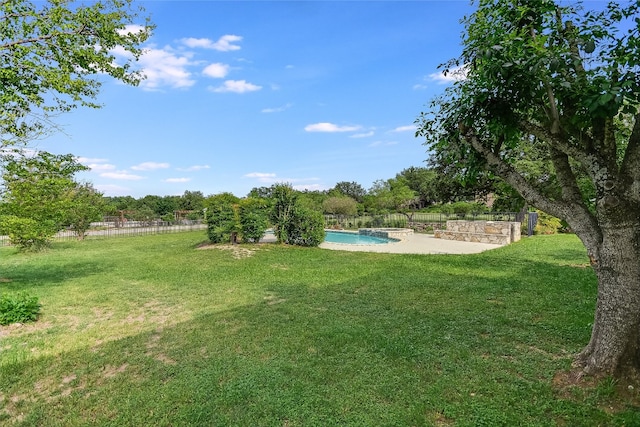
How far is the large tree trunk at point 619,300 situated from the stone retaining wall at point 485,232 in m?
14.2

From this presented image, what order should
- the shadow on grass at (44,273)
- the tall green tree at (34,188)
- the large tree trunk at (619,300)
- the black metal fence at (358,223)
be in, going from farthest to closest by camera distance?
1. the black metal fence at (358,223)
2. the shadow on grass at (44,273)
3. the tall green tree at (34,188)
4. the large tree trunk at (619,300)

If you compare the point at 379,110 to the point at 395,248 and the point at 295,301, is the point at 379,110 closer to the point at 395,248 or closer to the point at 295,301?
the point at 395,248

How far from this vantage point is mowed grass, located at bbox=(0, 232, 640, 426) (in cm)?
272

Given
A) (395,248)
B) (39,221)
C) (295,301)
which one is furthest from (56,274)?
(395,248)

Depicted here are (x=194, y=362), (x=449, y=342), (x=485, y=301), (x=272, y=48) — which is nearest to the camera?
(x=194, y=362)

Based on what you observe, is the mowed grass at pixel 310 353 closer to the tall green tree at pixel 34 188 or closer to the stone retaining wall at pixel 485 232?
the tall green tree at pixel 34 188

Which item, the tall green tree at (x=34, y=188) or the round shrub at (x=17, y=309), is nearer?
the round shrub at (x=17, y=309)

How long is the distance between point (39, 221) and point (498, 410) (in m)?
9.87

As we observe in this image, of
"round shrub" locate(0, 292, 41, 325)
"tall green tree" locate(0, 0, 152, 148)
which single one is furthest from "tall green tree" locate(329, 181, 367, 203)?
"round shrub" locate(0, 292, 41, 325)

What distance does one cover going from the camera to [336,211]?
116 feet

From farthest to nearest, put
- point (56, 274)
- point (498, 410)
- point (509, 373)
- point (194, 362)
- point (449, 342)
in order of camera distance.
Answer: point (56, 274) → point (449, 342) → point (194, 362) → point (509, 373) → point (498, 410)

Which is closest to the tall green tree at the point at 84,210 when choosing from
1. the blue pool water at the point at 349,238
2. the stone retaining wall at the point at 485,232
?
the blue pool water at the point at 349,238

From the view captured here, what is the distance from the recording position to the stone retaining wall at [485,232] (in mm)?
16125

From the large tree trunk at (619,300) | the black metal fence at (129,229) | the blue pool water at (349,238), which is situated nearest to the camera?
the large tree trunk at (619,300)
